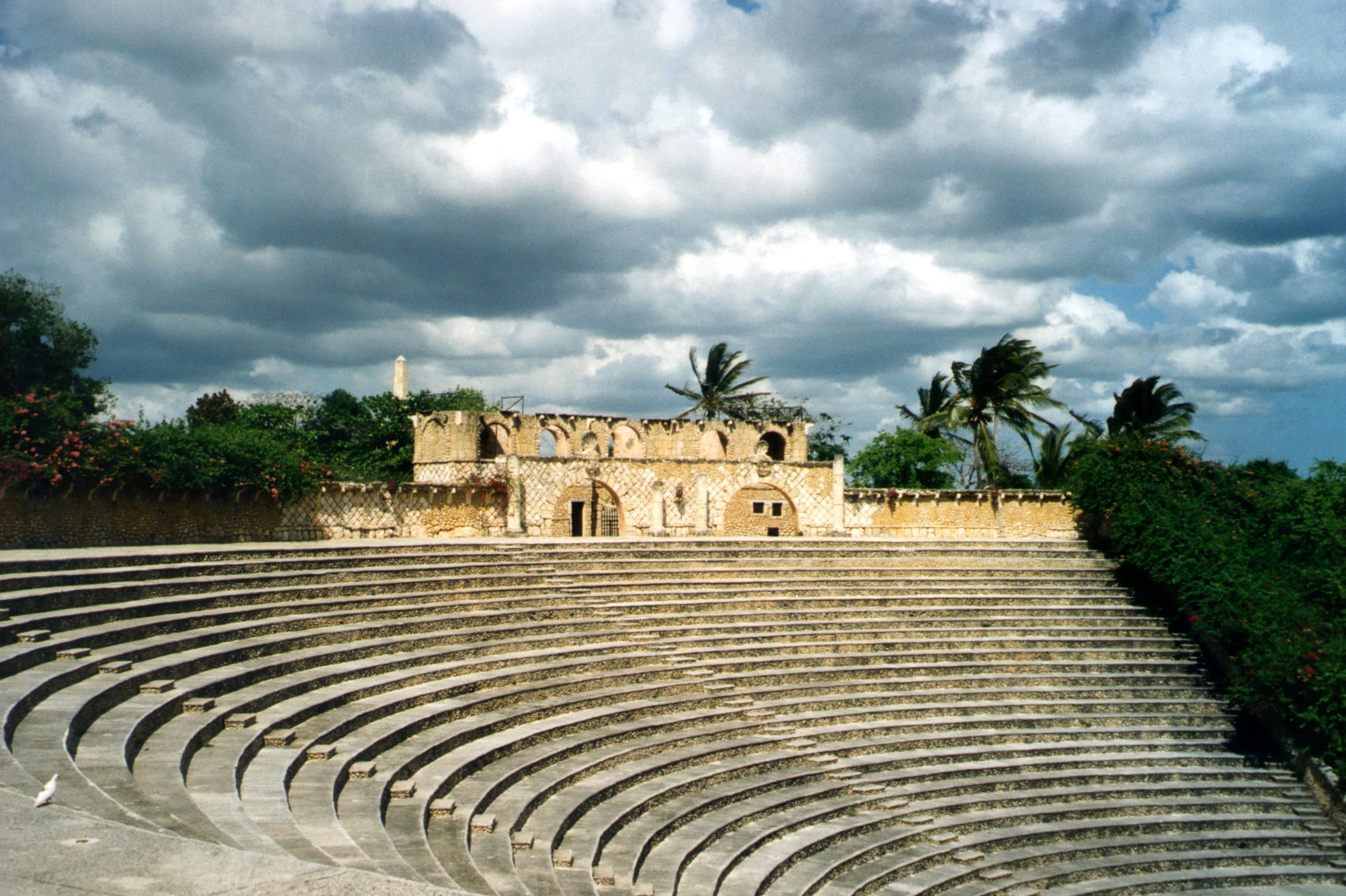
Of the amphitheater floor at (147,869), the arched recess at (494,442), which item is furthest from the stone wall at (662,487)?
the amphitheater floor at (147,869)

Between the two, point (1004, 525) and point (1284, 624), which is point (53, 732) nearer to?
point (1284, 624)

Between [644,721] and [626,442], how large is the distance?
662 inches

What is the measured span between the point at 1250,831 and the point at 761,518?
14494mm

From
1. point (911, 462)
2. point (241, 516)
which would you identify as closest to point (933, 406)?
point (911, 462)

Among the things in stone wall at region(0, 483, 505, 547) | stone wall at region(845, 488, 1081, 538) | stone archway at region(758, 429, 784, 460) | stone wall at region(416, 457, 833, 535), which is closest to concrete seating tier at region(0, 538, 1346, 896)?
stone wall at region(0, 483, 505, 547)

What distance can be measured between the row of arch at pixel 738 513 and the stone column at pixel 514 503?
1191 millimetres

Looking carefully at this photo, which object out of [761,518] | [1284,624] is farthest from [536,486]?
[1284,624]

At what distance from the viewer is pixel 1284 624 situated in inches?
591

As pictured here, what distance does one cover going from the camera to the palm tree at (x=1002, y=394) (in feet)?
106

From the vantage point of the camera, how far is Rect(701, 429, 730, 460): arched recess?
28.9 meters

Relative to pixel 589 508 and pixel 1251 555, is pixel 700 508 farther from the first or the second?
pixel 1251 555

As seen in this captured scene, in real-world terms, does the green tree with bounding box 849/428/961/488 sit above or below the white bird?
above

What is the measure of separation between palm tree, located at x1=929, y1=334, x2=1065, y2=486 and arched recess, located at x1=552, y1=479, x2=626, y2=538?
38.6ft

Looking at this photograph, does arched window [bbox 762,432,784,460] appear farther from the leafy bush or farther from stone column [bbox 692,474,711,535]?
the leafy bush
